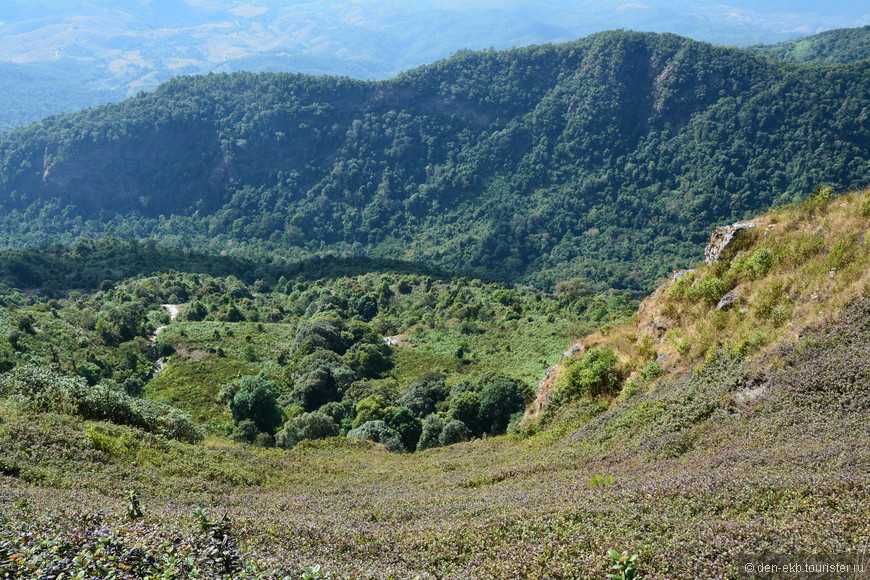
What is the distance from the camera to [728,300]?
19469 millimetres

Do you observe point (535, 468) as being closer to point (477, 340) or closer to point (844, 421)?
point (844, 421)

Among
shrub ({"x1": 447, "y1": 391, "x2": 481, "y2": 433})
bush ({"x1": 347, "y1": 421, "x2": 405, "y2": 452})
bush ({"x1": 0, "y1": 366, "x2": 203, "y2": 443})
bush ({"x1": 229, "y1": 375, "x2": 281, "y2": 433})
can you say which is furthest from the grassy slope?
bush ({"x1": 229, "y1": 375, "x2": 281, "y2": 433})

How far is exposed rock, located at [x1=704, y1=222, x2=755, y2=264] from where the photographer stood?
22.3 metres

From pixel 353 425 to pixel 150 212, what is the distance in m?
170

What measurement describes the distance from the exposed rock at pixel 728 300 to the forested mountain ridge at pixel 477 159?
112 meters

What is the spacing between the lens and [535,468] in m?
15.7

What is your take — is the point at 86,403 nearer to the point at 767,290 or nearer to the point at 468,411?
the point at 468,411

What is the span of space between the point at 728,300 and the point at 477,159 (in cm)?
16624

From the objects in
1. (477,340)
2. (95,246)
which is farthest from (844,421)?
(95,246)

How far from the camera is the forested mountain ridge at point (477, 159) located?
138 metres

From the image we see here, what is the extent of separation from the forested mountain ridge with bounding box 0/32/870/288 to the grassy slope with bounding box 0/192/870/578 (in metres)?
115

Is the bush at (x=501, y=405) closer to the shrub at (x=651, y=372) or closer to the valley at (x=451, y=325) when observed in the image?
the valley at (x=451, y=325)

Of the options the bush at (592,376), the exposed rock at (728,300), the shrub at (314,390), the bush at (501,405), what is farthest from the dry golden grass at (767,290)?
the shrub at (314,390)

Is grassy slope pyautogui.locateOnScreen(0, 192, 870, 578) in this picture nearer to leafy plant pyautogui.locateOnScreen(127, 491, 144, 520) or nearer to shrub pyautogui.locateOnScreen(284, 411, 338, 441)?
leafy plant pyautogui.locateOnScreen(127, 491, 144, 520)
